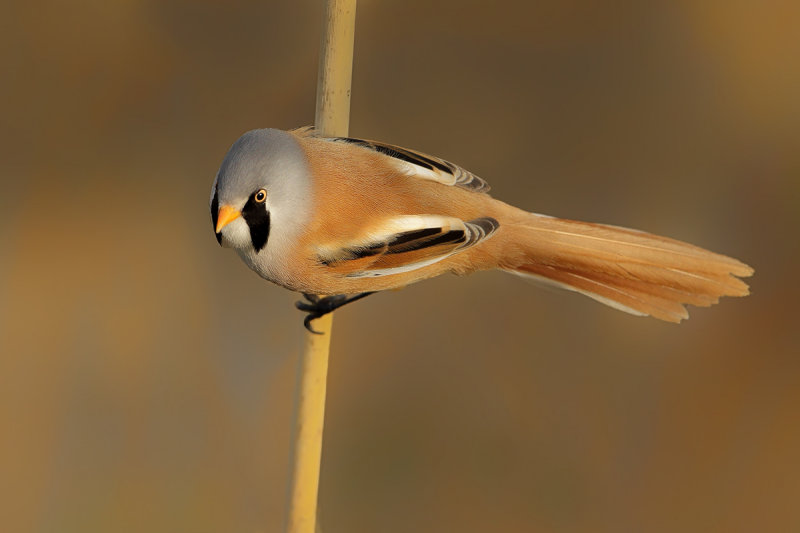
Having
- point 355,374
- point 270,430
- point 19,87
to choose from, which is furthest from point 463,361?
point 19,87

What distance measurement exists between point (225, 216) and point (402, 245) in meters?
0.39

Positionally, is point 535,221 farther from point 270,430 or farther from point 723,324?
point 270,430

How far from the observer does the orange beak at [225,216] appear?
4.36ft

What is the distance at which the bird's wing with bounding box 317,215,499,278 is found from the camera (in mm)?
1552

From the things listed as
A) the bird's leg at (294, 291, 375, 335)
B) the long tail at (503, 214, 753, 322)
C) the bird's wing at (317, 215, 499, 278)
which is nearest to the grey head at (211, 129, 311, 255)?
the bird's wing at (317, 215, 499, 278)

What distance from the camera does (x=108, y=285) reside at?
252 centimetres

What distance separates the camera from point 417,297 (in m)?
2.59

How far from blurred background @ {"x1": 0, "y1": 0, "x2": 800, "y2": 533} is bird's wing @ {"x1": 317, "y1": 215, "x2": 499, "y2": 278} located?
83cm

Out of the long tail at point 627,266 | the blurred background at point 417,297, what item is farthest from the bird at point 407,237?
the blurred background at point 417,297

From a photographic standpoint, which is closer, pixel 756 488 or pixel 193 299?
pixel 756 488

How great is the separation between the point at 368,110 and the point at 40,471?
Answer: 4.90 feet

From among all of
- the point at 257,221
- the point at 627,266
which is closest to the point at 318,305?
the point at 257,221

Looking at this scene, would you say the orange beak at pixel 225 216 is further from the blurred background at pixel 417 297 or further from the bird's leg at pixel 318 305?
the blurred background at pixel 417 297

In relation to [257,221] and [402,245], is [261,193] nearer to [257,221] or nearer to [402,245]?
[257,221]
